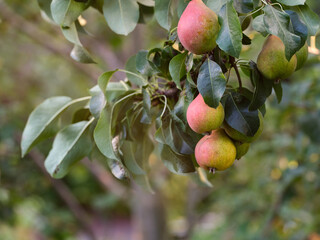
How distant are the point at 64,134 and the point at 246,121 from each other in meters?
0.33

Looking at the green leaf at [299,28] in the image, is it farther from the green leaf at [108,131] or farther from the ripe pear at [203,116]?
the green leaf at [108,131]

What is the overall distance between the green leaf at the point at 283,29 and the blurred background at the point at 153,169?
0.36 meters

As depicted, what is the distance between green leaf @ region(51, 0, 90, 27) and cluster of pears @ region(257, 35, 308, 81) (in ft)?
0.92

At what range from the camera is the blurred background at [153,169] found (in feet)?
4.82

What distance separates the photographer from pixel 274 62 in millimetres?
470

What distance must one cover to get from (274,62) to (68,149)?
36 cm

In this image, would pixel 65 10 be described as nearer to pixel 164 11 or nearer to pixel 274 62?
pixel 164 11

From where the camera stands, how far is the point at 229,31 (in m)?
0.43

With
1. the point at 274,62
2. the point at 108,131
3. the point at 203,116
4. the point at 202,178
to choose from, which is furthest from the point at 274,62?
the point at 202,178

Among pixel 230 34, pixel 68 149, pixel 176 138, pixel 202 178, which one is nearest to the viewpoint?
pixel 230 34

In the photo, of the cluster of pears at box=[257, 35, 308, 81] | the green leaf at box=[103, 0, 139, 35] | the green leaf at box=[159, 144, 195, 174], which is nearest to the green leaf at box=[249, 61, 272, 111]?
the cluster of pears at box=[257, 35, 308, 81]

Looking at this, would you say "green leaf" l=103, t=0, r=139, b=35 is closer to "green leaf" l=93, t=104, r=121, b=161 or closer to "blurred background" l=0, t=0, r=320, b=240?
"green leaf" l=93, t=104, r=121, b=161

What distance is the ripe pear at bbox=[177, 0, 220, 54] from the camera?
452mm

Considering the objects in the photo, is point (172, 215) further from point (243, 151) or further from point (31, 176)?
point (243, 151)
